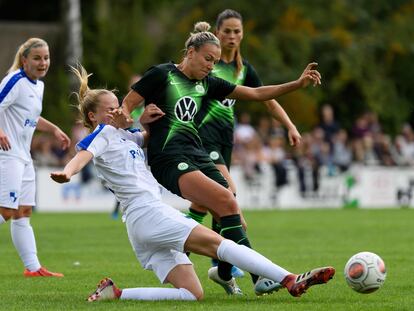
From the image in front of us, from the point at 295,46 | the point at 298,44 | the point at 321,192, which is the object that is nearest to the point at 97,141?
the point at 321,192

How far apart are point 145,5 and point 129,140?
25990mm

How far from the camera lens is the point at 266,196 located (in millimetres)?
24969

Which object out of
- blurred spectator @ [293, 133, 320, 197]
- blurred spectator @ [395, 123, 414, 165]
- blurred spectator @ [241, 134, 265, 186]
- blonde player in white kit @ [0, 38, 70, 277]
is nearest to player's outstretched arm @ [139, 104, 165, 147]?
blonde player in white kit @ [0, 38, 70, 277]

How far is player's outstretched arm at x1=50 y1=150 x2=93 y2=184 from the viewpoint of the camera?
23.4 ft

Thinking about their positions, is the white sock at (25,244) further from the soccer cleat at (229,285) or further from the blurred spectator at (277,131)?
the blurred spectator at (277,131)

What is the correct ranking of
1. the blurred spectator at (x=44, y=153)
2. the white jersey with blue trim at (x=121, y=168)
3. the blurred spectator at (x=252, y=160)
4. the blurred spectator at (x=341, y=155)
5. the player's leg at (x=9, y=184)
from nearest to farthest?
the white jersey with blue trim at (x=121, y=168), the player's leg at (x=9, y=184), the blurred spectator at (x=44, y=153), the blurred spectator at (x=252, y=160), the blurred spectator at (x=341, y=155)

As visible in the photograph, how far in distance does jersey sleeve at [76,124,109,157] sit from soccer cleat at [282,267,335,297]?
165 centimetres

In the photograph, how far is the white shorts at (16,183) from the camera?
10.3 meters

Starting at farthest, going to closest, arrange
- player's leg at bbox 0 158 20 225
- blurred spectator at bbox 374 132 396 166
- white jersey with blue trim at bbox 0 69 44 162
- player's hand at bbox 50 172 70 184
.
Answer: blurred spectator at bbox 374 132 396 166 → white jersey with blue trim at bbox 0 69 44 162 → player's leg at bbox 0 158 20 225 → player's hand at bbox 50 172 70 184

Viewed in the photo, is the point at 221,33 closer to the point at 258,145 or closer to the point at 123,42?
the point at 258,145

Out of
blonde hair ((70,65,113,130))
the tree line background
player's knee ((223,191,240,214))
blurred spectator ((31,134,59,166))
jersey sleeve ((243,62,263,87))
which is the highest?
the tree line background

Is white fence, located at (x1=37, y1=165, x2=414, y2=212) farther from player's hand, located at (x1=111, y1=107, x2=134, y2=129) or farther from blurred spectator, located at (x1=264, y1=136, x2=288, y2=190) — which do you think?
player's hand, located at (x1=111, y1=107, x2=134, y2=129)

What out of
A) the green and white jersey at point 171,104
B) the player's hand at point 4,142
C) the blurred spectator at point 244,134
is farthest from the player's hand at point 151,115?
the blurred spectator at point 244,134

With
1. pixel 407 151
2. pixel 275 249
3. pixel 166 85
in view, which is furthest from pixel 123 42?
pixel 166 85
